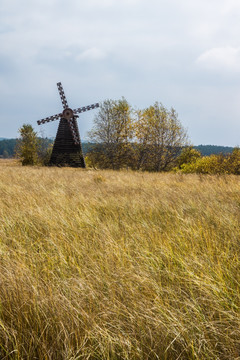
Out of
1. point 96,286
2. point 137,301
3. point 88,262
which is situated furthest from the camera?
point 88,262

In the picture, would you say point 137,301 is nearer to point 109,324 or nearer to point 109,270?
point 109,324

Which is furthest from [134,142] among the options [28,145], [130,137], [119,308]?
[119,308]

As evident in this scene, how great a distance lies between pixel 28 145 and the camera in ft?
129

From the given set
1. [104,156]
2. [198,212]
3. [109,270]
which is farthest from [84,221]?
[104,156]

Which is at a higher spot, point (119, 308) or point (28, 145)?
point (28, 145)

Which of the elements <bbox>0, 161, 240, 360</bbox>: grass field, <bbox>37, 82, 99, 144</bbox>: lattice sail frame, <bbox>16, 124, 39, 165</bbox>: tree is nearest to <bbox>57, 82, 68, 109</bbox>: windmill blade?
<bbox>37, 82, 99, 144</bbox>: lattice sail frame

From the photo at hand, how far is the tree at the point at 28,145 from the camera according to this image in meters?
38.5

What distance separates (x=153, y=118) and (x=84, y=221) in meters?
28.0

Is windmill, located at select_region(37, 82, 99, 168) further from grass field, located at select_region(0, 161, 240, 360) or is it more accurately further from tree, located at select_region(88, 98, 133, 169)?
grass field, located at select_region(0, 161, 240, 360)

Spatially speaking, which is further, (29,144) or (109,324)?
(29,144)

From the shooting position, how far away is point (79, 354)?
146cm

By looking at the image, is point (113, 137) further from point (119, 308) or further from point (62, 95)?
point (119, 308)

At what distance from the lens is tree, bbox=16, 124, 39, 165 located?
38500 mm

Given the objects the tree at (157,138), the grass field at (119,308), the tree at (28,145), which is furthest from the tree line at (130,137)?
the grass field at (119,308)
